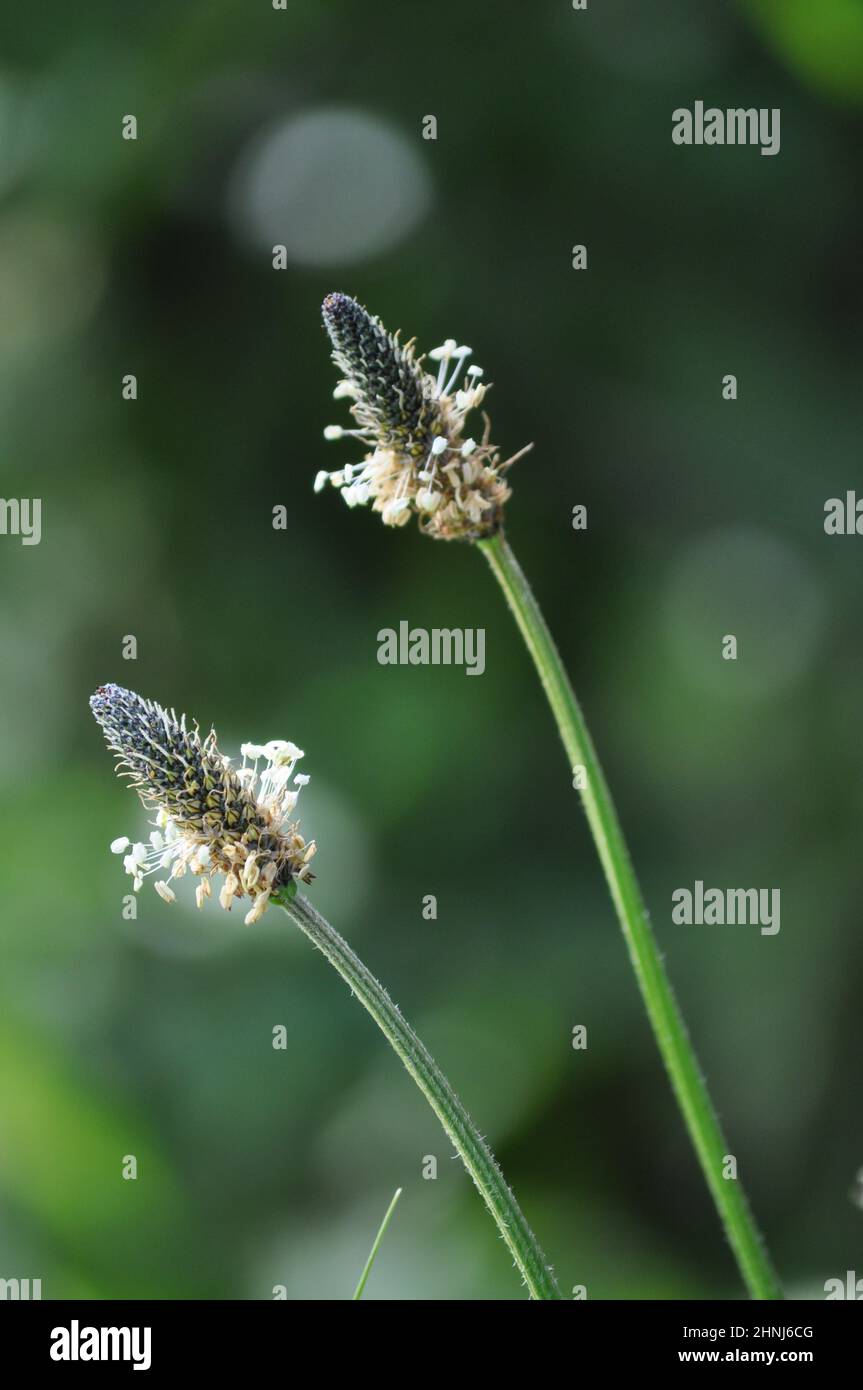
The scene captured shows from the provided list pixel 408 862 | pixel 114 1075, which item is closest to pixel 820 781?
pixel 408 862

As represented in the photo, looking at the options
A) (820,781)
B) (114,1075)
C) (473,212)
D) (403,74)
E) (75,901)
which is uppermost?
(403,74)

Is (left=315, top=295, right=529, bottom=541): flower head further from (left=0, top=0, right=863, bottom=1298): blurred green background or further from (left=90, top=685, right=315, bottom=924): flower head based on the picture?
(left=0, top=0, right=863, bottom=1298): blurred green background

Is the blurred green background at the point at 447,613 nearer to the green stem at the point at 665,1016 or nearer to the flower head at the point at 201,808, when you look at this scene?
the flower head at the point at 201,808

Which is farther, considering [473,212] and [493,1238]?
[473,212]

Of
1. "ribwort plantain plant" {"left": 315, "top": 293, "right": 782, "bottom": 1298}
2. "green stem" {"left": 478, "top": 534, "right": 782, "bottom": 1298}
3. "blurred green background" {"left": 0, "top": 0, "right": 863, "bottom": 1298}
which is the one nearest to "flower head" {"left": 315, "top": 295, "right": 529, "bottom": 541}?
"ribwort plantain plant" {"left": 315, "top": 293, "right": 782, "bottom": 1298}

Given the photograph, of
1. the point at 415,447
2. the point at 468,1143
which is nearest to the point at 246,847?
the point at 468,1143

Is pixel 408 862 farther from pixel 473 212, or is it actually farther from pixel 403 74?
pixel 403 74
